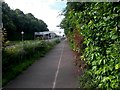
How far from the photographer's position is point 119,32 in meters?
4.41

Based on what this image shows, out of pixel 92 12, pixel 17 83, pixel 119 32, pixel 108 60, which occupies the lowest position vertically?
pixel 17 83

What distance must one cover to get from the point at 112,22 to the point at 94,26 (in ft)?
1.66

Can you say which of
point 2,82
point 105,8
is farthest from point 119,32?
point 2,82

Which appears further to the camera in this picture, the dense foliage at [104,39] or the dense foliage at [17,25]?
the dense foliage at [17,25]

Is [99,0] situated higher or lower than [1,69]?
higher

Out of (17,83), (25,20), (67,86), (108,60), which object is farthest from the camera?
(25,20)

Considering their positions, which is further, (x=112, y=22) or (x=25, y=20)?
(x=25, y=20)

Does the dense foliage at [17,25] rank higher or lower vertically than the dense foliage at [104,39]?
higher

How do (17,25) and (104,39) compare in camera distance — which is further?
(17,25)

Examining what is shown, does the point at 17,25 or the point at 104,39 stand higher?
the point at 17,25

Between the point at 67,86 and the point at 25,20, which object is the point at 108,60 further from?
the point at 25,20

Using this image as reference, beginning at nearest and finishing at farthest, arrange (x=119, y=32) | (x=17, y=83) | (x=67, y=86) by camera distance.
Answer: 1. (x=119, y=32)
2. (x=67, y=86)
3. (x=17, y=83)

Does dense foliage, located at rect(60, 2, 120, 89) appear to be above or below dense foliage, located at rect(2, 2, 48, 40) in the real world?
below

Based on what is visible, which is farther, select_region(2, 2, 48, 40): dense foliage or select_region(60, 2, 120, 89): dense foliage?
select_region(2, 2, 48, 40): dense foliage
